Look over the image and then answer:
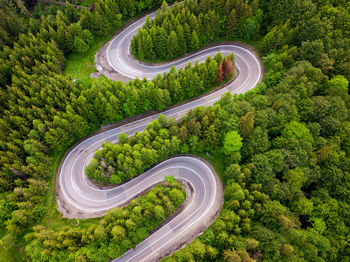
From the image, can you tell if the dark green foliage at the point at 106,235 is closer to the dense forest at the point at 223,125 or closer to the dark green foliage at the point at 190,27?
the dense forest at the point at 223,125

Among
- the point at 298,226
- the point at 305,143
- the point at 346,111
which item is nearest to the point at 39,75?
the point at 305,143

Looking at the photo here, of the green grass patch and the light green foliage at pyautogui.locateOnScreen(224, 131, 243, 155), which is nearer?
the light green foliage at pyautogui.locateOnScreen(224, 131, 243, 155)

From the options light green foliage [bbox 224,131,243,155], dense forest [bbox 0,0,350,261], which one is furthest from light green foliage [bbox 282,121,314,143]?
light green foliage [bbox 224,131,243,155]

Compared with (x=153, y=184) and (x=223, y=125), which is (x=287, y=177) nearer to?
(x=223, y=125)

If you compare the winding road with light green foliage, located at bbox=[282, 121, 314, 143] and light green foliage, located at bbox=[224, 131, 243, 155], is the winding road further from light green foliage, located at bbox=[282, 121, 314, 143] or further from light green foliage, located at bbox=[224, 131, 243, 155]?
light green foliage, located at bbox=[282, 121, 314, 143]

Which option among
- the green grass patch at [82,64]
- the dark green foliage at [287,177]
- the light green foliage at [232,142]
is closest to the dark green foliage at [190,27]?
the green grass patch at [82,64]

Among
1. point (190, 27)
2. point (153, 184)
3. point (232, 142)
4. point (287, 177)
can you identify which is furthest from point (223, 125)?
point (190, 27)

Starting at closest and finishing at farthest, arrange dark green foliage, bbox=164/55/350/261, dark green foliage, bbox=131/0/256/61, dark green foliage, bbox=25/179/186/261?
dark green foliage, bbox=164/55/350/261 < dark green foliage, bbox=25/179/186/261 < dark green foliage, bbox=131/0/256/61

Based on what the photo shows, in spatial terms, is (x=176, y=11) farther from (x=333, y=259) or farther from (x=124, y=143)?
(x=333, y=259)
